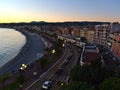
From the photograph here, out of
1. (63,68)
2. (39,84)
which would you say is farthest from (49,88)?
(63,68)

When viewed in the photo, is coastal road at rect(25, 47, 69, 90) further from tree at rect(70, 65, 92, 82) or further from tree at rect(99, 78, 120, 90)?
tree at rect(99, 78, 120, 90)

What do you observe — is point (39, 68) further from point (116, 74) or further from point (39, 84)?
point (116, 74)

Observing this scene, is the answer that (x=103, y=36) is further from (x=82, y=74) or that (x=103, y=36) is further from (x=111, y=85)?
(x=111, y=85)

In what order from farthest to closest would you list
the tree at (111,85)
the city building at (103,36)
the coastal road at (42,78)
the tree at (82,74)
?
the city building at (103,36), the coastal road at (42,78), the tree at (82,74), the tree at (111,85)

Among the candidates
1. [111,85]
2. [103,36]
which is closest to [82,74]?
[111,85]

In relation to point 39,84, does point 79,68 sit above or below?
above

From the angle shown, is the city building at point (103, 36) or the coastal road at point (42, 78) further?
the city building at point (103, 36)

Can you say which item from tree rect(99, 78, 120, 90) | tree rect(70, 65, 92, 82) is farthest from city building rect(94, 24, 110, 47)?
tree rect(99, 78, 120, 90)

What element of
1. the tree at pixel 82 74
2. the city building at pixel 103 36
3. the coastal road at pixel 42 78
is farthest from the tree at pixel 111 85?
the city building at pixel 103 36

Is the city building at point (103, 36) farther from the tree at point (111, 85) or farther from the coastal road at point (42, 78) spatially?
the tree at point (111, 85)

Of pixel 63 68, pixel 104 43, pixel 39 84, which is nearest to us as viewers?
pixel 39 84

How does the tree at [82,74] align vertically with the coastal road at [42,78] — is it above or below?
above
